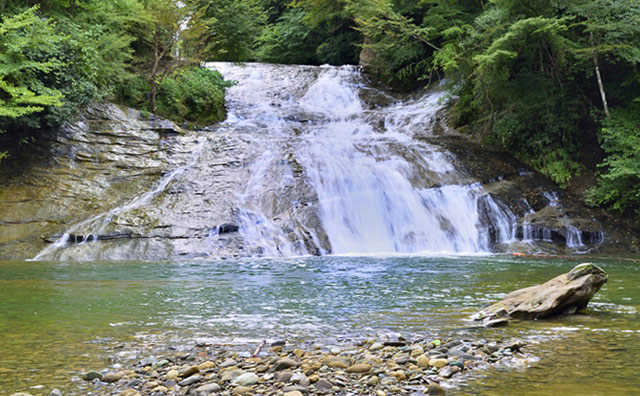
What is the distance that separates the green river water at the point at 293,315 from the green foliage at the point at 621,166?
4296mm

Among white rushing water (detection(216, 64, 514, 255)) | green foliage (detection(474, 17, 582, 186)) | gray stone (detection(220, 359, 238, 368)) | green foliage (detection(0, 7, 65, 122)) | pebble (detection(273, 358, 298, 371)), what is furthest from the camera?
green foliage (detection(474, 17, 582, 186))

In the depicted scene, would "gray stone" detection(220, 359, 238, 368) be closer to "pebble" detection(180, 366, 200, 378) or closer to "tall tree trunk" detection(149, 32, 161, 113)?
"pebble" detection(180, 366, 200, 378)

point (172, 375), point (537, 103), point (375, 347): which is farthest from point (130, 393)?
point (537, 103)

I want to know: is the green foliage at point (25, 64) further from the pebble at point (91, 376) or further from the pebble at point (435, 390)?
the pebble at point (435, 390)

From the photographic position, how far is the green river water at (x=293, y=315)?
3.56 meters

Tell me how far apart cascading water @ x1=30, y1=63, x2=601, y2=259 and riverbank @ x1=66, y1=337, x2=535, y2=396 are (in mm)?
7818

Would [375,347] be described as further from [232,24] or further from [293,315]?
[232,24]

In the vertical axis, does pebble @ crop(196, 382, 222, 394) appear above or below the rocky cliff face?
below

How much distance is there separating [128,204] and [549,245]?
35.8ft

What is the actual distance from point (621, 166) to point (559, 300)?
10.00 metres

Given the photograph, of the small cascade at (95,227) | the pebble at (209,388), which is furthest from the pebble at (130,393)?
the small cascade at (95,227)

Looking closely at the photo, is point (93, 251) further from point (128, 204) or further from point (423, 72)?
point (423, 72)

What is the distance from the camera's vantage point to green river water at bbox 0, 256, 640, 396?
3562 mm

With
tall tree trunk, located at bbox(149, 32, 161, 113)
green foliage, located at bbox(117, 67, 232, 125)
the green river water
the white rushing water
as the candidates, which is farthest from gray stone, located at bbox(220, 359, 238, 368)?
tall tree trunk, located at bbox(149, 32, 161, 113)
